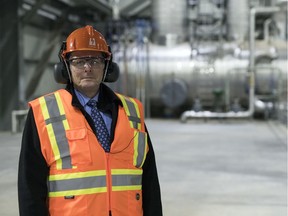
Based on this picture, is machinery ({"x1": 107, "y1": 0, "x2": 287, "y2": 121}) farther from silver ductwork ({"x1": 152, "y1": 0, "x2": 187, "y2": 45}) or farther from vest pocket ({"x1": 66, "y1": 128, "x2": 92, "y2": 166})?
vest pocket ({"x1": 66, "y1": 128, "x2": 92, "y2": 166})

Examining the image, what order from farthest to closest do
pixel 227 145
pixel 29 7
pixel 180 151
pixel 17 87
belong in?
pixel 29 7 < pixel 17 87 < pixel 227 145 < pixel 180 151

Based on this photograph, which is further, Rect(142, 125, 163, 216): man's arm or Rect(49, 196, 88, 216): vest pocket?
Rect(142, 125, 163, 216): man's arm

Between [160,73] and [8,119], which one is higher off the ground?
[160,73]

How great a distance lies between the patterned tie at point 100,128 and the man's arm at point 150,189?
0.71 ft

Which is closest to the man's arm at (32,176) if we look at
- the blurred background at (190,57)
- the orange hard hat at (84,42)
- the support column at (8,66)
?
the orange hard hat at (84,42)

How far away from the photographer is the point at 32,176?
1.51 m

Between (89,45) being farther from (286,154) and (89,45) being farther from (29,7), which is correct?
(29,7)

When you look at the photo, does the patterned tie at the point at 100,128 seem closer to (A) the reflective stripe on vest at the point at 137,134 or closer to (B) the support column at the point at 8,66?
(A) the reflective stripe on vest at the point at 137,134

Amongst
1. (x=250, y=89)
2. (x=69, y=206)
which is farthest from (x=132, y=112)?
(x=250, y=89)

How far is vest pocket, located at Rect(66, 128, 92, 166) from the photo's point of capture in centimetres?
149

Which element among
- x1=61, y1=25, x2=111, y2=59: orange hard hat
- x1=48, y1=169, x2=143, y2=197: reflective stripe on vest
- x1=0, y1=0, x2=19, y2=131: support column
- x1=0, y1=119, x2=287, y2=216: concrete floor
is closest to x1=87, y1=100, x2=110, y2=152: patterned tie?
x1=48, y1=169, x2=143, y2=197: reflective stripe on vest

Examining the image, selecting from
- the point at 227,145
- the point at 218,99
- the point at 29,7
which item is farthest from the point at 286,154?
the point at 29,7

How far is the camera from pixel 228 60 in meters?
11.4

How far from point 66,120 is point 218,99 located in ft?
33.7
